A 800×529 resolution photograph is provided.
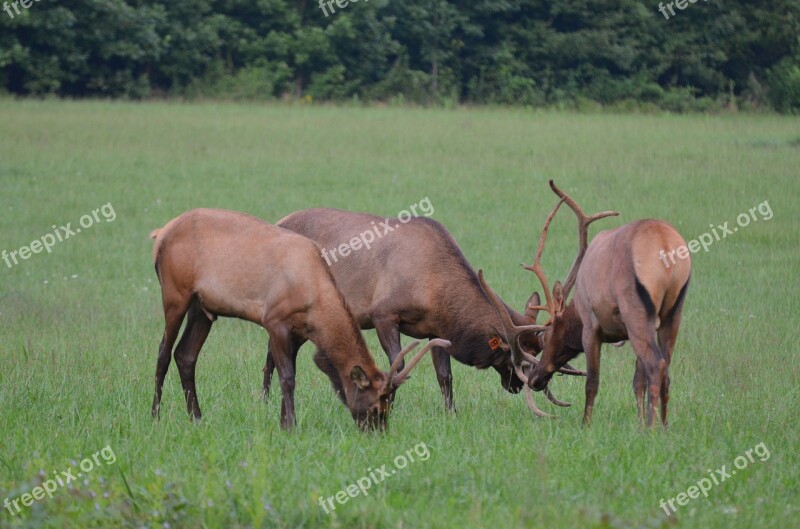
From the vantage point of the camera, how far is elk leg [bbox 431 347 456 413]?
30.4 ft

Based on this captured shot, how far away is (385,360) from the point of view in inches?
438

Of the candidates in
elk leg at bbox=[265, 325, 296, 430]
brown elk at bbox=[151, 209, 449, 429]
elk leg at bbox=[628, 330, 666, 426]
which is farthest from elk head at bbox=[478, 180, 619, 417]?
elk leg at bbox=[265, 325, 296, 430]

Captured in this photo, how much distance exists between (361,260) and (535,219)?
31.4ft

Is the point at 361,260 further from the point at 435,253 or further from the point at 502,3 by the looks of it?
the point at 502,3

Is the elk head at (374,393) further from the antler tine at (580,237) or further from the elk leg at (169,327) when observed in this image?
the antler tine at (580,237)

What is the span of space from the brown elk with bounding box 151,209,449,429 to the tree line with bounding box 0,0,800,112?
31.3 metres

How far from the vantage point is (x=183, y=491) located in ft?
19.8

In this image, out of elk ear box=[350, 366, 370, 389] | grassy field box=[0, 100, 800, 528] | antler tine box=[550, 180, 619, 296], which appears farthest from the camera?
antler tine box=[550, 180, 619, 296]

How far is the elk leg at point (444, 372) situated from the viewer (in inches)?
364

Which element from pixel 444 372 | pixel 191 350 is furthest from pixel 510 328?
pixel 191 350

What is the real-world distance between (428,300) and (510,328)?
789mm

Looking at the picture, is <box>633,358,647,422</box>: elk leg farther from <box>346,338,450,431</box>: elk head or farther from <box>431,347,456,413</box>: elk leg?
<box>431,347,456,413</box>: elk leg

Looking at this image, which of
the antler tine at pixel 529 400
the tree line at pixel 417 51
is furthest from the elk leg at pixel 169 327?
the tree line at pixel 417 51

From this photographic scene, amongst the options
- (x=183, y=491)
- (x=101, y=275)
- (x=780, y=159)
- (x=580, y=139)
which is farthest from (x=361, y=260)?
(x=580, y=139)
